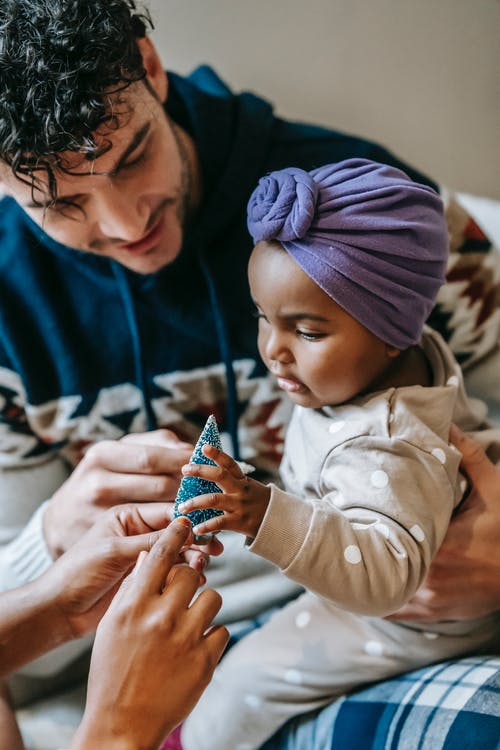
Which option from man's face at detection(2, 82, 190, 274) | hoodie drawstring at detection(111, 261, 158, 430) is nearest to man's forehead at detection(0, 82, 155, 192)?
man's face at detection(2, 82, 190, 274)

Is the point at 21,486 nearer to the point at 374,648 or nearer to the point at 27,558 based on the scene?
the point at 27,558

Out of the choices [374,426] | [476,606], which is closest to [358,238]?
[374,426]

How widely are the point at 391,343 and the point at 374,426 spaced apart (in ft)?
0.30

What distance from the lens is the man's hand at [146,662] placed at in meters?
0.65

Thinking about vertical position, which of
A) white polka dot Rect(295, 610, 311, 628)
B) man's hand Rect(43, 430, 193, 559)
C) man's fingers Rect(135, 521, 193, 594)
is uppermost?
man's fingers Rect(135, 521, 193, 594)

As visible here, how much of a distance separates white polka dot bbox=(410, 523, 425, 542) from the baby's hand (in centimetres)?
16

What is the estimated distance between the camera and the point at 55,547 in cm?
99

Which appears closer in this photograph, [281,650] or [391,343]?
[391,343]

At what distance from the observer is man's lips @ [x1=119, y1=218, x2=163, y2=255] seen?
93 cm

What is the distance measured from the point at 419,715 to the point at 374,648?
95mm

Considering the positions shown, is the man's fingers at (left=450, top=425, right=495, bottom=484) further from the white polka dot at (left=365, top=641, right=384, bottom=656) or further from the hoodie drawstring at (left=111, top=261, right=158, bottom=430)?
the hoodie drawstring at (left=111, top=261, right=158, bottom=430)

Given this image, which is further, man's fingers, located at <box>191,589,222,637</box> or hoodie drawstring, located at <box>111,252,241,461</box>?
hoodie drawstring, located at <box>111,252,241,461</box>

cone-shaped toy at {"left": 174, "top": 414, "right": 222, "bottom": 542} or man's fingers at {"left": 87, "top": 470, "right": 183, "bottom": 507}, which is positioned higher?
cone-shaped toy at {"left": 174, "top": 414, "right": 222, "bottom": 542}

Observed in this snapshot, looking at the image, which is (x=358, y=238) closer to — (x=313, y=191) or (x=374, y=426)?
(x=313, y=191)
